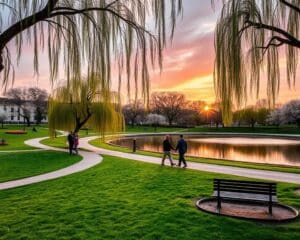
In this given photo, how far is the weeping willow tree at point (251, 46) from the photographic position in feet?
11.1

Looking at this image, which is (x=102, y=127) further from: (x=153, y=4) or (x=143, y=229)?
(x=153, y=4)

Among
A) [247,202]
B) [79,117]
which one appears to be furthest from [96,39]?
[79,117]

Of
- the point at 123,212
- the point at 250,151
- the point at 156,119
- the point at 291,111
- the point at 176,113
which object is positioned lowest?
the point at 250,151

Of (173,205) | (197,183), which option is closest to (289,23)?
(173,205)

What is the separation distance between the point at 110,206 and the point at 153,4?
7342mm

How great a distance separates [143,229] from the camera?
23.7 ft

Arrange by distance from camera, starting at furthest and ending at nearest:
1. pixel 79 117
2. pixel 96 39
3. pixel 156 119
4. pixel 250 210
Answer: pixel 156 119, pixel 79 117, pixel 250 210, pixel 96 39

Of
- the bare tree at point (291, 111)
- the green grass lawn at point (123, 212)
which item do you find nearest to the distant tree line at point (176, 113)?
the bare tree at point (291, 111)

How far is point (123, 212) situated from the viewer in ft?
28.2

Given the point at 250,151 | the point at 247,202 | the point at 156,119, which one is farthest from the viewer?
the point at 156,119

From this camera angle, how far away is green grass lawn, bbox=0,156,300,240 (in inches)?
275

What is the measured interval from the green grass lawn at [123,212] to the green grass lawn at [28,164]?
3.59 m

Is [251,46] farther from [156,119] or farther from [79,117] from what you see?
[156,119]

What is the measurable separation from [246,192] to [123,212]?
12.2 ft
